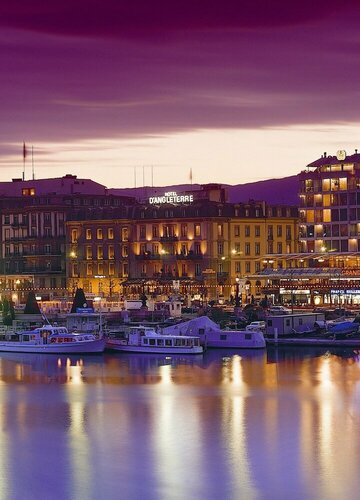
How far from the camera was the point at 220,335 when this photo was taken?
9619cm

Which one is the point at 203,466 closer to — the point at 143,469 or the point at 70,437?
the point at 143,469

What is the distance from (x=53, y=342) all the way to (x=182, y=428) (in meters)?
35.4

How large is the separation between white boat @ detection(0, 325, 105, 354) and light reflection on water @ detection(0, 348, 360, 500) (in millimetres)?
5247

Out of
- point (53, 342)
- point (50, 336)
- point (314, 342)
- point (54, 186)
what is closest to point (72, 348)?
point (53, 342)

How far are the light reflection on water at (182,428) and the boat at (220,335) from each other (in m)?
6.28

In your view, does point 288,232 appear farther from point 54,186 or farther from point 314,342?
point 314,342

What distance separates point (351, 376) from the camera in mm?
78125

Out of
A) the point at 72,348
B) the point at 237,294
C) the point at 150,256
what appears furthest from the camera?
the point at 150,256

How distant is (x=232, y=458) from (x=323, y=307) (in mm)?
73649

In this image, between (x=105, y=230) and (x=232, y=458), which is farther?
(x=105, y=230)

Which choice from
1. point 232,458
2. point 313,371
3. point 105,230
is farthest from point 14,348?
point 105,230

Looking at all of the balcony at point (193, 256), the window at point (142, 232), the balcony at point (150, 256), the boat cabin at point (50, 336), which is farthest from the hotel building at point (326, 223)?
the boat cabin at point (50, 336)

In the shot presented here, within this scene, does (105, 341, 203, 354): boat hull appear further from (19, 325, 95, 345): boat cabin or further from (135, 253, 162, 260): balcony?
(135, 253, 162, 260): balcony

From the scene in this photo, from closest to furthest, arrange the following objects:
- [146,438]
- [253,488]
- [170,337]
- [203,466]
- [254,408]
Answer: [253,488], [203,466], [146,438], [254,408], [170,337]
